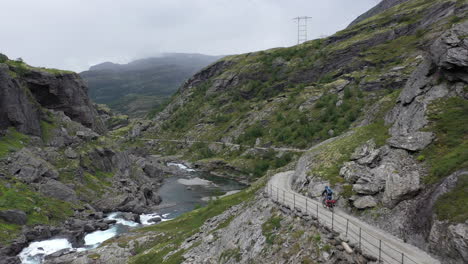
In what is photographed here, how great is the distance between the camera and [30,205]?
193 feet

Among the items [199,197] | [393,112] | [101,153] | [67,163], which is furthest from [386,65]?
[67,163]

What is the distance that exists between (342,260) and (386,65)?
14294 cm

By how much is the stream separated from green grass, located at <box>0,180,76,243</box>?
5.26 m

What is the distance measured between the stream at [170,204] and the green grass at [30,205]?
17.3 feet

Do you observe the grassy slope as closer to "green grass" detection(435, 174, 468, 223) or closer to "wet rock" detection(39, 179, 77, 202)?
"wet rock" detection(39, 179, 77, 202)

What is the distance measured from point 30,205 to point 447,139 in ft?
231

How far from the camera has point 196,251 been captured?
33906 mm

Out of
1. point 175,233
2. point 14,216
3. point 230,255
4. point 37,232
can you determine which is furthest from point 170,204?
point 230,255

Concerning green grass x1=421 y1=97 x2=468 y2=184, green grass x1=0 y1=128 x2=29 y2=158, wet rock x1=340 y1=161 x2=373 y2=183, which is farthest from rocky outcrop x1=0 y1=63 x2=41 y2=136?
green grass x1=421 y1=97 x2=468 y2=184

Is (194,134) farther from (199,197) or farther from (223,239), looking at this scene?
(223,239)

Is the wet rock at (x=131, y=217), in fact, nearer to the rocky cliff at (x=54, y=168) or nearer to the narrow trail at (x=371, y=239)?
the rocky cliff at (x=54, y=168)

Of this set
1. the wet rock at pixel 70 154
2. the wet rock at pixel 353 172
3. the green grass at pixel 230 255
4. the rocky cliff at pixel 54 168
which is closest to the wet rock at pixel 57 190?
the rocky cliff at pixel 54 168

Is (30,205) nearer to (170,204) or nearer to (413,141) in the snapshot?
(170,204)

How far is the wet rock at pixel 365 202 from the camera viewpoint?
25500mm
